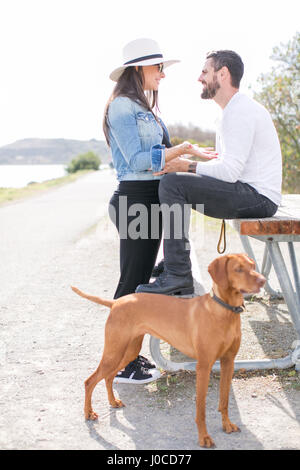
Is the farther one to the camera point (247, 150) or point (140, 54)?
point (140, 54)

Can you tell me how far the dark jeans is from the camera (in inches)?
146

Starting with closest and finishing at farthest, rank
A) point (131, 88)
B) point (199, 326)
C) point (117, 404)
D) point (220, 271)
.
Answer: point (220, 271), point (199, 326), point (117, 404), point (131, 88)

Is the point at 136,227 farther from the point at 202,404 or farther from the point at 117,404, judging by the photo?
the point at 202,404

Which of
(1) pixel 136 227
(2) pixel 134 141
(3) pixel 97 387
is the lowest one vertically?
(3) pixel 97 387

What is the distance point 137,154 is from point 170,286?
3.09 ft

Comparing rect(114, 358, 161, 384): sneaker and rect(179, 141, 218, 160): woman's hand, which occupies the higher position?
rect(179, 141, 218, 160): woman's hand

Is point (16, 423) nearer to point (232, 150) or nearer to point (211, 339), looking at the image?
point (211, 339)

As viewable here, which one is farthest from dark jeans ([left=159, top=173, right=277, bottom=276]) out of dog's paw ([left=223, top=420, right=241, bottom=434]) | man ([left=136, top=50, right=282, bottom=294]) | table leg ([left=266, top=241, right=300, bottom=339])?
dog's paw ([left=223, top=420, right=241, bottom=434])

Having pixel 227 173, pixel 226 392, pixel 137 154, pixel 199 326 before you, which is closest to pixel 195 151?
pixel 227 173

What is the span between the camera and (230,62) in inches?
152

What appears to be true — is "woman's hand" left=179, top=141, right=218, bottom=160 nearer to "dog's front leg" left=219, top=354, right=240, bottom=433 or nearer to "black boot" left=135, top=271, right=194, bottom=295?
"black boot" left=135, top=271, right=194, bottom=295

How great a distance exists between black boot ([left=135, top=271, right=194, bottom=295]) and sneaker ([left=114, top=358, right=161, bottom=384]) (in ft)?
2.24

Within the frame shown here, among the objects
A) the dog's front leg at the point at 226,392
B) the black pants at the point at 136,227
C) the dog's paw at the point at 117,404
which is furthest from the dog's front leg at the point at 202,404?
the black pants at the point at 136,227
